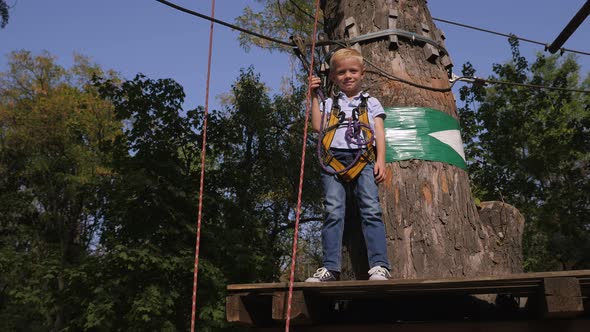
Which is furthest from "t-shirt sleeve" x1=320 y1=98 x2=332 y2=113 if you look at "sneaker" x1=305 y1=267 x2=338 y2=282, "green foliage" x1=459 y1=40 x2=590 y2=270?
"green foliage" x1=459 y1=40 x2=590 y2=270

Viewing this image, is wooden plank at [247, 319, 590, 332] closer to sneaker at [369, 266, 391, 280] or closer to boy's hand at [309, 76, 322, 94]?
sneaker at [369, 266, 391, 280]

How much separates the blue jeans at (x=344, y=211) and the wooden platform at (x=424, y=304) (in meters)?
0.26

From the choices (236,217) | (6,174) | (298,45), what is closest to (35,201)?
(6,174)

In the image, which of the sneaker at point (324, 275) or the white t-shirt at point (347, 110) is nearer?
the sneaker at point (324, 275)

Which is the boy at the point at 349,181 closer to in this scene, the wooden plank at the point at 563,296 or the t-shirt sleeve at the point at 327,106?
the t-shirt sleeve at the point at 327,106

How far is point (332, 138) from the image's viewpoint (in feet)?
11.8

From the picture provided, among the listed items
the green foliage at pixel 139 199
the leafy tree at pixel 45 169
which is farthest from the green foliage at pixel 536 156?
the leafy tree at pixel 45 169

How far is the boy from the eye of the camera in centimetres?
329

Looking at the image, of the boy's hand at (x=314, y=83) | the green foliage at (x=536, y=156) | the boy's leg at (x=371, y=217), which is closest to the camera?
the boy's leg at (x=371, y=217)

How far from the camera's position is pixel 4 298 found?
918 inches

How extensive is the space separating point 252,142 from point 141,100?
5305 mm

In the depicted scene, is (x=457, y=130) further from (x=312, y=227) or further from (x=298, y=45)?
(x=312, y=227)

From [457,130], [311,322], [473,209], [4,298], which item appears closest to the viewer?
[311,322]

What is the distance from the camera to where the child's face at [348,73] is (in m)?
3.68
